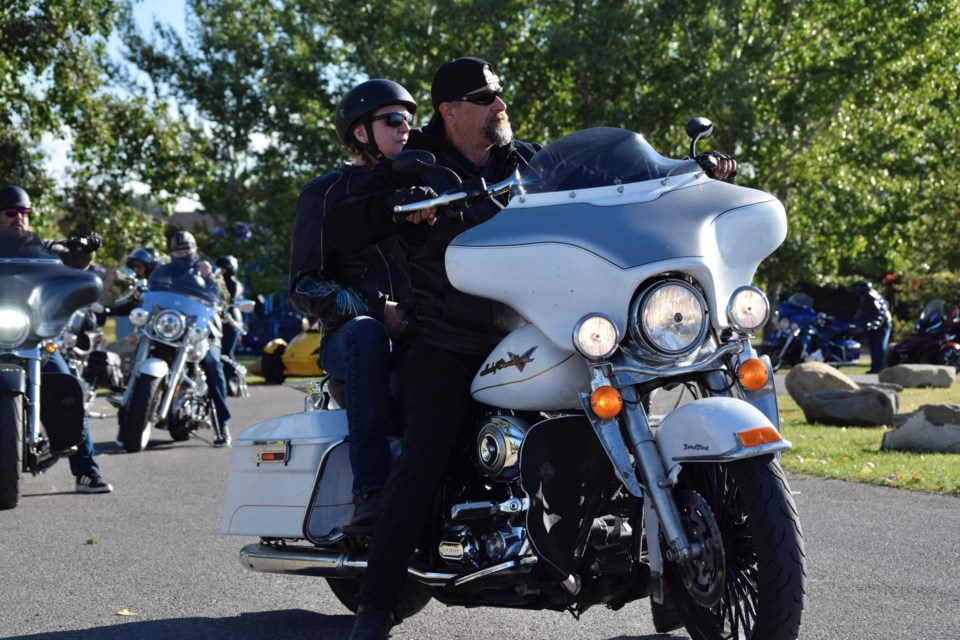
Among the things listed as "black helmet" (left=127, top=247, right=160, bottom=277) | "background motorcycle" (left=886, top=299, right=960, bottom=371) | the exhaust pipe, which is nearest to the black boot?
the exhaust pipe

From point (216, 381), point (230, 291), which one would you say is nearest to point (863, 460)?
point (216, 381)

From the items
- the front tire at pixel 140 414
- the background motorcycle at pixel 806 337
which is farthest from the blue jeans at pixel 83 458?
the background motorcycle at pixel 806 337

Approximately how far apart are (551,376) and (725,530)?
0.67 meters

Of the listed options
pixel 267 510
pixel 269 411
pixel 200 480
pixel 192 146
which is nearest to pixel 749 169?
pixel 192 146

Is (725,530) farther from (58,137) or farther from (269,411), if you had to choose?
(58,137)

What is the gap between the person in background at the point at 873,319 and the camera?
26.1 m

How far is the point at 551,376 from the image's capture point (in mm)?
4176

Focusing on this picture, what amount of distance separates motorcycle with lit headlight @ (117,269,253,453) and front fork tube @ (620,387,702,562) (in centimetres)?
829

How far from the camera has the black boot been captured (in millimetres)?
4484

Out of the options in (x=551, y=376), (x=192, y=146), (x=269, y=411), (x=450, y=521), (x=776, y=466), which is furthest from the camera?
(x=192, y=146)

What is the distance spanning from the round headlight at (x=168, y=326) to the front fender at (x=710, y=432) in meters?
8.74

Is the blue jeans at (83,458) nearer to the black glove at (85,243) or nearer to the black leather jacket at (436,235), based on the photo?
the black glove at (85,243)

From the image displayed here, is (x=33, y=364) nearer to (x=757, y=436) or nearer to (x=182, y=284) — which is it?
(x=182, y=284)

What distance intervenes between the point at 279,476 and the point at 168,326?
7.45 meters
